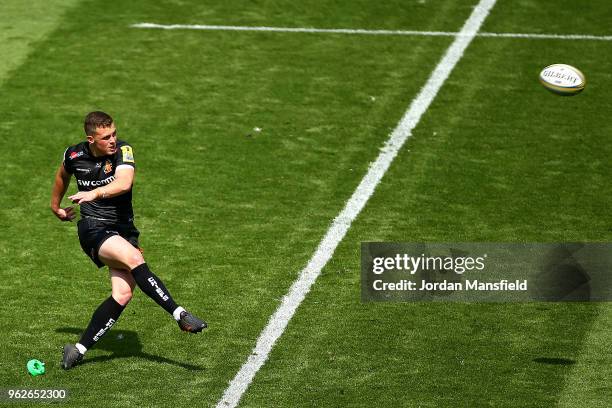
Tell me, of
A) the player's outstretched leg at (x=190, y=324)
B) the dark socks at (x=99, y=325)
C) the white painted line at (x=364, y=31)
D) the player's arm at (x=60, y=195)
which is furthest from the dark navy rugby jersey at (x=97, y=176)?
the white painted line at (x=364, y=31)

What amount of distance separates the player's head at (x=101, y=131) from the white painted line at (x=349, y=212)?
2204mm

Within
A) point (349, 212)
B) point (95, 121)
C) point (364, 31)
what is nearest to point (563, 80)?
point (349, 212)

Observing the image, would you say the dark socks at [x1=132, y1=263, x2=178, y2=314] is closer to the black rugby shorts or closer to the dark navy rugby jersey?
the black rugby shorts

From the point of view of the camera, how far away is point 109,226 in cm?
1177

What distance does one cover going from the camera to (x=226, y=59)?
783 inches

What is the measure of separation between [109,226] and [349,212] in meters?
4.38

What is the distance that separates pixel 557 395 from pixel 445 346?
1.42 meters

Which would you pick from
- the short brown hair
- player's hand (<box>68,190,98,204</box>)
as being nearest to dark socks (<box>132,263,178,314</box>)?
player's hand (<box>68,190,98,204</box>)

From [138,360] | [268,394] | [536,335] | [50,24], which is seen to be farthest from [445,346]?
[50,24]

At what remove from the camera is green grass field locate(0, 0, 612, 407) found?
457 inches

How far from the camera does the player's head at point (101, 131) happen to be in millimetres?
11430

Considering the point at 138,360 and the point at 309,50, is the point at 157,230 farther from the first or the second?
the point at 309,50

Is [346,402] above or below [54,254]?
above

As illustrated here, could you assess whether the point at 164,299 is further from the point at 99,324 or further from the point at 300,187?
the point at 300,187
